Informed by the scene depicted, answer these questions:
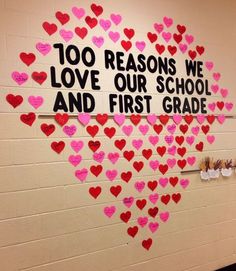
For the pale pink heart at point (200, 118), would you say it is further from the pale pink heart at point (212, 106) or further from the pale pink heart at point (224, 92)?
the pale pink heart at point (224, 92)

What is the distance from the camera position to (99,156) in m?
1.99

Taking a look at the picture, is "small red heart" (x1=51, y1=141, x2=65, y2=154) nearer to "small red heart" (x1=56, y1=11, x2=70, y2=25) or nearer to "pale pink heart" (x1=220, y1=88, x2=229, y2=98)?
"small red heart" (x1=56, y1=11, x2=70, y2=25)

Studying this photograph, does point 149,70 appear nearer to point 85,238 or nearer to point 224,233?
point 85,238

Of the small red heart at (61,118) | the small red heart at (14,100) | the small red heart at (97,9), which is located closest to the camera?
the small red heart at (14,100)

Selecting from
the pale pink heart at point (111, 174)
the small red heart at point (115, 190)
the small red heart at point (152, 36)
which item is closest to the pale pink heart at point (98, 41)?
the small red heart at point (152, 36)

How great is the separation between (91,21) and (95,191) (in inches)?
43.4

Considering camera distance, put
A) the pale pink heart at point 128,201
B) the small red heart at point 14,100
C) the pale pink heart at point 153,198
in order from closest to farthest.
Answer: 1. the small red heart at point 14,100
2. the pale pink heart at point 128,201
3. the pale pink heart at point 153,198

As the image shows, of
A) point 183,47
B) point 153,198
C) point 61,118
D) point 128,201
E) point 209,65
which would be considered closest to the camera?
point 61,118

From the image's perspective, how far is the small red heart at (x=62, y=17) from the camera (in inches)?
72.7

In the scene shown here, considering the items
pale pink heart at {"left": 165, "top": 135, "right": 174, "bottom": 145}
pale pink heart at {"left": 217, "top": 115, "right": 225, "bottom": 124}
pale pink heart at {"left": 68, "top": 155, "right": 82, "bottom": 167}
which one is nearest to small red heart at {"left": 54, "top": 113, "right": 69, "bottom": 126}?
pale pink heart at {"left": 68, "top": 155, "right": 82, "bottom": 167}

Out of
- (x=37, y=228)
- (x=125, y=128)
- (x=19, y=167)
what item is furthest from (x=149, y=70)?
(x=37, y=228)

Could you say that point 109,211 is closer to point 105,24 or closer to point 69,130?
point 69,130

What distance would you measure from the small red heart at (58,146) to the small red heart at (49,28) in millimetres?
659

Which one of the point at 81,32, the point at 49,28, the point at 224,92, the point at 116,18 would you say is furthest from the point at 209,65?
the point at 49,28
